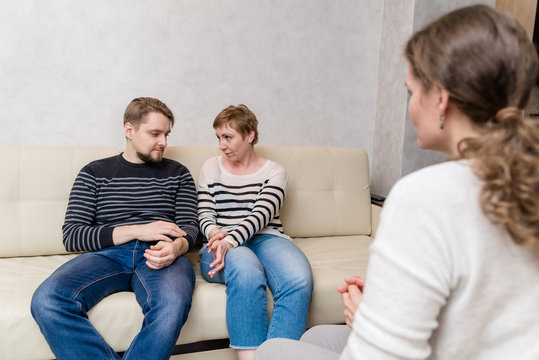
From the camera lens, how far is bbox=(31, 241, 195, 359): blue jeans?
4.48 feet

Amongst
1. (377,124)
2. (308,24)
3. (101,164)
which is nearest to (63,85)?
(101,164)

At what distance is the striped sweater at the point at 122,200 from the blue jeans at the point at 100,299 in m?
0.12

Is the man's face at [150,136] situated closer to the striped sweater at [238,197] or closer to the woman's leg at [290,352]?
the striped sweater at [238,197]

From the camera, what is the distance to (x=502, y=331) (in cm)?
57

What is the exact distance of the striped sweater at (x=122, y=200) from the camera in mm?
1717

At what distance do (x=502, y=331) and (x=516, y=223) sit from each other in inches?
6.0

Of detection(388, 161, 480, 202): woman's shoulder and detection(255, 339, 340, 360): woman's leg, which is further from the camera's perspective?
detection(255, 339, 340, 360): woman's leg

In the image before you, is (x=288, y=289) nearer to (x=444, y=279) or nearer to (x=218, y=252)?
(x=218, y=252)

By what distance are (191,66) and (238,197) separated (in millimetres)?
969

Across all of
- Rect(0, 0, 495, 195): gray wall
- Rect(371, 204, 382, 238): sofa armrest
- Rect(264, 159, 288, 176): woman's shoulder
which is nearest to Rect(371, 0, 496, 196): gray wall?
Rect(0, 0, 495, 195): gray wall

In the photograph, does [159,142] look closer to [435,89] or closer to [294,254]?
[294,254]

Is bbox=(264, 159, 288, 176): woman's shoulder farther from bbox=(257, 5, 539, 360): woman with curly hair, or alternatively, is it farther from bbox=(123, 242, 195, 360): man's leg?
bbox=(257, 5, 539, 360): woman with curly hair

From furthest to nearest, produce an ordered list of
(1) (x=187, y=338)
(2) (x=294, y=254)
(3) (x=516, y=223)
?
(2) (x=294, y=254) < (1) (x=187, y=338) < (3) (x=516, y=223)

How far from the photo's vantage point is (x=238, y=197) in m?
1.95
